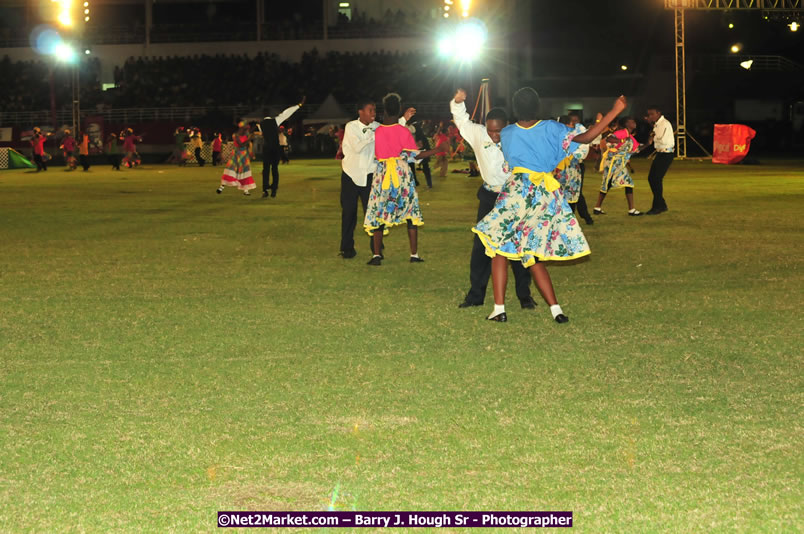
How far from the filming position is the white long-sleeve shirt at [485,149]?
29.0ft

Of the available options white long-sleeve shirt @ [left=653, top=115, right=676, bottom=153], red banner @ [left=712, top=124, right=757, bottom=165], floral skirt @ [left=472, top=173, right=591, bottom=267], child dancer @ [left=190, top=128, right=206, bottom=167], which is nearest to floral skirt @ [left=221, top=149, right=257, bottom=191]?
white long-sleeve shirt @ [left=653, top=115, right=676, bottom=153]

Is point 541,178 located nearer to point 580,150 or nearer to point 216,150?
point 580,150

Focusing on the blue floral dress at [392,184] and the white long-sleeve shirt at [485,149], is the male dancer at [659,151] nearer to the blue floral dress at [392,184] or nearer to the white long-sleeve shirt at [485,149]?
the blue floral dress at [392,184]

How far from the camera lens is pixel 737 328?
8.23m

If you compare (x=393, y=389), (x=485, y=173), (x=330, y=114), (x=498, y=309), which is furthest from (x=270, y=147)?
(x=330, y=114)

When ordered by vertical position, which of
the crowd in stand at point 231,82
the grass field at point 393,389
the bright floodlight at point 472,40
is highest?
the crowd in stand at point 231,82

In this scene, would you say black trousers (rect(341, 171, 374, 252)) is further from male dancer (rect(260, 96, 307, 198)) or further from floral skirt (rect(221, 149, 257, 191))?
floral skirt (rect(221, 149, 257, 191))

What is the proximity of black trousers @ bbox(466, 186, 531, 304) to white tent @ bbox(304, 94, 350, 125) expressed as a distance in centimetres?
4394

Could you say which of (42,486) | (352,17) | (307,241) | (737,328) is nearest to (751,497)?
(42,486)

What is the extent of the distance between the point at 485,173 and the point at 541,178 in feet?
2.95

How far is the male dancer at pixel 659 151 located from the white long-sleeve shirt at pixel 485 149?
373 inches

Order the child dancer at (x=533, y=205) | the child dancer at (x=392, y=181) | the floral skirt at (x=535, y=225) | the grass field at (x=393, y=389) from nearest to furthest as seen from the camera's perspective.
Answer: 1. the grass field at (x=393, y=389)
2. the child dancer at (x=533, y=205)
3. the floral skirt at (x=535, y=225)
4. the child dancer at (x=392, y=181)

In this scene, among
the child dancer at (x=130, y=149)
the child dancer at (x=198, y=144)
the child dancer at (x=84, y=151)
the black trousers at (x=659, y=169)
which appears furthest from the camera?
the child dancer at (x=198, y=144)

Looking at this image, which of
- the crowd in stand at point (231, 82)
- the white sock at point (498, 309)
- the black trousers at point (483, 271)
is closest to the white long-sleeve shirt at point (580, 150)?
the black trousers at point (483, 271)
